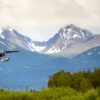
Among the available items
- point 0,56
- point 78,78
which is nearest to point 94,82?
point 78,78

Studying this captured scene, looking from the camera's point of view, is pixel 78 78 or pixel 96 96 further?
pixel 78 78

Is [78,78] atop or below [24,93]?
atop

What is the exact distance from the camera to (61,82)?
140375 millimetres

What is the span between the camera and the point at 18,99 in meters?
33.9

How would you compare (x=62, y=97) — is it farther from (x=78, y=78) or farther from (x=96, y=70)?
(x=96, y=70)

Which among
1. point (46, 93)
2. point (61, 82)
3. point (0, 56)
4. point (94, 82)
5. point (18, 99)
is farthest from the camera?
point (61, 82)

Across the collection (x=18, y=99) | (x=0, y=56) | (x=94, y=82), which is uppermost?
(x=94, y=82)

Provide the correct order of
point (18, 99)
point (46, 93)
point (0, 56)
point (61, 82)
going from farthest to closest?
point (61, 82) < point (0, 56) < point (46, 93) < point (18, 99)

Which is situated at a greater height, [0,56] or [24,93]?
[0,56]

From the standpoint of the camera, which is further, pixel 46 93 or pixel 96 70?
pixel 96 70

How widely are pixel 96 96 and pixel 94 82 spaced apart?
9318 centimetres

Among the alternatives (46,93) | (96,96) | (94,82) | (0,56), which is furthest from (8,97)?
(94,82)

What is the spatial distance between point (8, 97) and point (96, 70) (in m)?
112

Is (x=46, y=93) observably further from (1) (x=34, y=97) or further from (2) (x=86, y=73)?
(2) (x=86, y=73)
